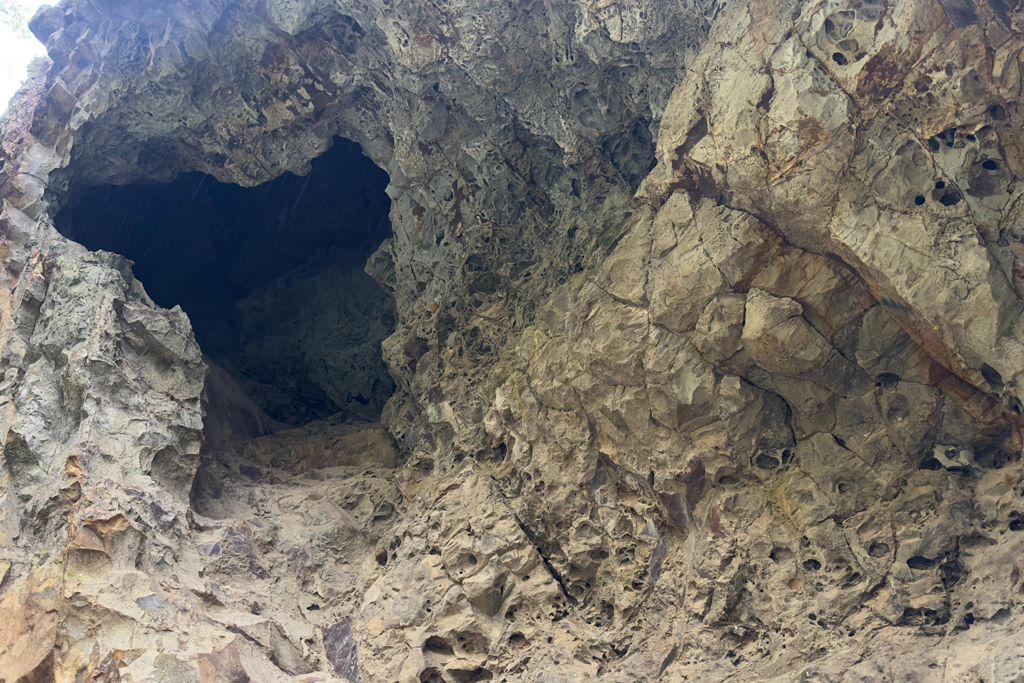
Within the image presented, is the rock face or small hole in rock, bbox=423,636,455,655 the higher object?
the rock face

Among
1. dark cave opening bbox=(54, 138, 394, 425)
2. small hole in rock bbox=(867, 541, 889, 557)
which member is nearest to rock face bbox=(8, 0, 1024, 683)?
small hole in rock bbox=(867, 541, 889, 557)

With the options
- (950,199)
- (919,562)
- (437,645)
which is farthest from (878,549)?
(437,645)

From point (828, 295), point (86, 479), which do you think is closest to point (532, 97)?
point (828, 295)

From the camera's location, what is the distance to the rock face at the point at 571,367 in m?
3.99

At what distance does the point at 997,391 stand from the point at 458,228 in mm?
3905

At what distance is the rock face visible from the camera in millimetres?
3992

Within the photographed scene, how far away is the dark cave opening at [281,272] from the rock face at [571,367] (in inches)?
67.4

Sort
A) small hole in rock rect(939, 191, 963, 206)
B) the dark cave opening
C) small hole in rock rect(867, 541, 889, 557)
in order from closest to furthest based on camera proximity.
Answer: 1. small hole in rock rect(939, 191, 963, 206)
2. small hole in rock rect(867, 541, 889, 557)
3. the dark cave opening

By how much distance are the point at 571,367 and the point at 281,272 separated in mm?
5737

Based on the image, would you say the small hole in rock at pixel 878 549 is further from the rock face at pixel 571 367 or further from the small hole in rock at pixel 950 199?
Result: the small hole in rock at pixel 950 199

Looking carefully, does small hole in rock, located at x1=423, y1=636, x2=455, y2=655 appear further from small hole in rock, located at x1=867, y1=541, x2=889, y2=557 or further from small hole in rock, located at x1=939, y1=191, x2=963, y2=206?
small hole in rock, located at x1=939, y1=191, x2=963, y2=206

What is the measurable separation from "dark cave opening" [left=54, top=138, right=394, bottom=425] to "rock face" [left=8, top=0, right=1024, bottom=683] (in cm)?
171

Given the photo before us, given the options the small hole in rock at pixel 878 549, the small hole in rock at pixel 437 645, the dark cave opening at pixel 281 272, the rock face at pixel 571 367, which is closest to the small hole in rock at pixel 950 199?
the rock face at pixel 571 367

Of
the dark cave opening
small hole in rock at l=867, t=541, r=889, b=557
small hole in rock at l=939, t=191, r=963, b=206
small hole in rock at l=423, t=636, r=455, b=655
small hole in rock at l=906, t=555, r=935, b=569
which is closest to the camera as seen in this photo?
small hole in rock at l=939, t=191, r=963, b=206
